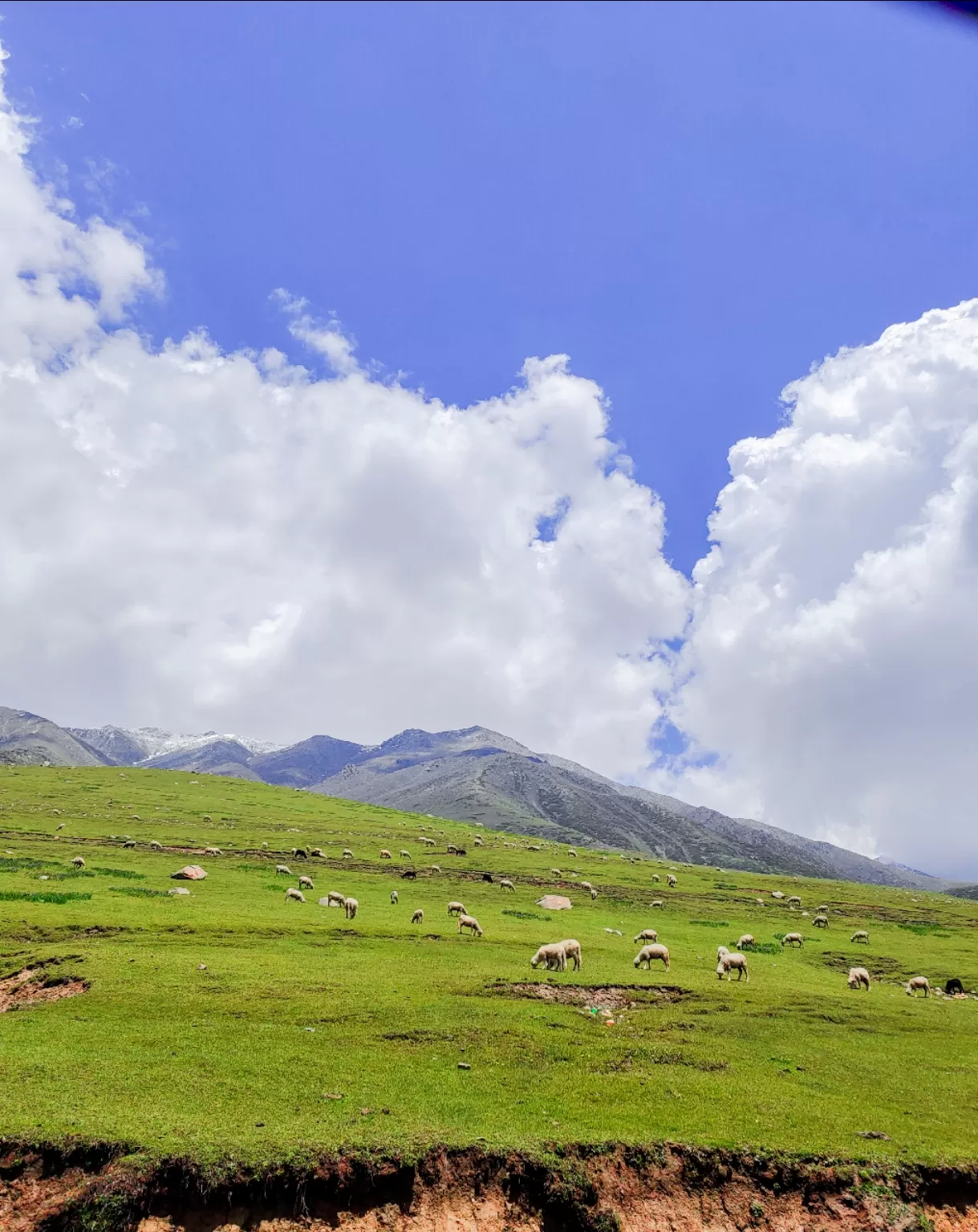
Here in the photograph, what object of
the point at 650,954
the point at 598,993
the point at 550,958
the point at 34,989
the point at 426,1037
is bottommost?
the point at 34,989

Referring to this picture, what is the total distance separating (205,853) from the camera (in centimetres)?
6322

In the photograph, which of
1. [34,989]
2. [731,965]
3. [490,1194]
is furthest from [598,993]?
[34,989]

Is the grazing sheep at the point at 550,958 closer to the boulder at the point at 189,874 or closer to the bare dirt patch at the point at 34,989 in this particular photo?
the bare dirt patch at the point at 34,989

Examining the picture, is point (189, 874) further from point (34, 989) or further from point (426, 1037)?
point (426, 1037)

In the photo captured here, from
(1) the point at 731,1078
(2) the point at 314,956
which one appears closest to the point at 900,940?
(1) the point at 731,1078

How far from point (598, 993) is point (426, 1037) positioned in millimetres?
9761

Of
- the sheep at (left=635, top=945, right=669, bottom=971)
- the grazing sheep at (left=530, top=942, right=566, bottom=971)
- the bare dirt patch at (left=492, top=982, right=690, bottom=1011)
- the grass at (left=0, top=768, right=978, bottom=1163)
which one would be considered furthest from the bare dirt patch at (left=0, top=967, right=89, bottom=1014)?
the sheep at (left=635, top=945, right=669, bottom=971)

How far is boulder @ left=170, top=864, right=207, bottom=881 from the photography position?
49.2 metres

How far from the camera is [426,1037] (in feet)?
65.5

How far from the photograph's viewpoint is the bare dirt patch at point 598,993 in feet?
83.8

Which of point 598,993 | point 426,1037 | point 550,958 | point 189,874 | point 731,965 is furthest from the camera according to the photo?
point 189,874

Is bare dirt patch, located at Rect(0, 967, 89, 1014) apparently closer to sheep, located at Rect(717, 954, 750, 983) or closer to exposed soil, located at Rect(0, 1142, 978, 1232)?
exposed soil, located at Rect(0, 1142, 978, 1232)

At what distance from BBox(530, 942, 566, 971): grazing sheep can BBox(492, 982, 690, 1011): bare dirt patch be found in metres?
2.38

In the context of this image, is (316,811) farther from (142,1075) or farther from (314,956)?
(142,1075)
